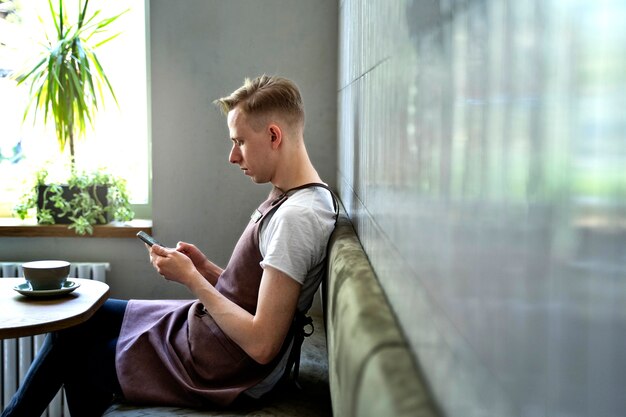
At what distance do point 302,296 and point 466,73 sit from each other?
4.03 feet

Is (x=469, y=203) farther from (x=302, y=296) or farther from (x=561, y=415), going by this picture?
(x=302, y=296)

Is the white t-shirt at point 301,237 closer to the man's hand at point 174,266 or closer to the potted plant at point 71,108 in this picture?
the man's hand at point 174,266

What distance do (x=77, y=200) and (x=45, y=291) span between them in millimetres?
1251

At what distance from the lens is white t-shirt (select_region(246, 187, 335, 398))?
1578 mm

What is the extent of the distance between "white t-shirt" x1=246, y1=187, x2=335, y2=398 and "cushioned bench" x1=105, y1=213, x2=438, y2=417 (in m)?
0.05

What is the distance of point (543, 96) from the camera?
42 centimetres

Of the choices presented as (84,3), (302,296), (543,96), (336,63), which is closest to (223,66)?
(336,63)

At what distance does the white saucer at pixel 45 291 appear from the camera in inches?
78.2

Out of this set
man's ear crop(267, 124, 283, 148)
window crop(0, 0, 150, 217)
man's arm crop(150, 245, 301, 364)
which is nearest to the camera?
man's arm crop(150, 245, 301, 364)

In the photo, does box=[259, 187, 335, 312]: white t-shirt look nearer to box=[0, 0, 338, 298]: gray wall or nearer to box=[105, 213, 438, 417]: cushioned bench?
box=[105, 213, 438, 417]: cushioned bench

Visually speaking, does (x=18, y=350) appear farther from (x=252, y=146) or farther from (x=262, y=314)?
(x=262, y=314)

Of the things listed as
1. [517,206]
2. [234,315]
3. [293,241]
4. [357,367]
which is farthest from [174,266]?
[517,206]

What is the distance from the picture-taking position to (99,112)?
3.46m

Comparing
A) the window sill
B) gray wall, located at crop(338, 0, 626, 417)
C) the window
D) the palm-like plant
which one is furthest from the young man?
the window
